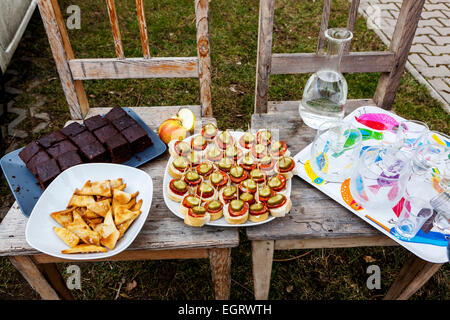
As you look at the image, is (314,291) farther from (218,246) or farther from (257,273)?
(218,246)

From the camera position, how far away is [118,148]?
157 cm

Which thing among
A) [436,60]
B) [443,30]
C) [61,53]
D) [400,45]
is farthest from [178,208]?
[443,30]

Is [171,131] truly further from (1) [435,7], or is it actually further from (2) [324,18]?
A: (1) [435,7]

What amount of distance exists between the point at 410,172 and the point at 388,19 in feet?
13.0

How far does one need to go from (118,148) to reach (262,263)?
2.64 feet

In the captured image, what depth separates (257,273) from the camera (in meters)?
1.63

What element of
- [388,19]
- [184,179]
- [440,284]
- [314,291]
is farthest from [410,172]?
[388,19]

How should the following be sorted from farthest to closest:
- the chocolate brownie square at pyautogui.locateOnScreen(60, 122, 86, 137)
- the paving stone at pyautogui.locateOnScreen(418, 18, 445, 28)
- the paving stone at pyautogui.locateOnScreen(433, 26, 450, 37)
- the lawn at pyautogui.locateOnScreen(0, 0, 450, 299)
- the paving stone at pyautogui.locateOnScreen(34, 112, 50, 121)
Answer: the paving stone at pyautogui.locateOnScreen(418, 18, 445, 28), the paving stone at pyautogui.locateOnScreen(433, 26, 450, 37), the paving stone at pyautogui.locateOnScreen(34, 112, 50, 121), the lawn at pyautogui.locateOnScreen(0, 0, 450, 299), the chocolate brownie square at pyautogui.locateOnScreen(60, 122, 86, 137)

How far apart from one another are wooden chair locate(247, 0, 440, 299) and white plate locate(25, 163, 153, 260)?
0.44m

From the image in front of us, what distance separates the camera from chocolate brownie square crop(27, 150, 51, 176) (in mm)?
1510

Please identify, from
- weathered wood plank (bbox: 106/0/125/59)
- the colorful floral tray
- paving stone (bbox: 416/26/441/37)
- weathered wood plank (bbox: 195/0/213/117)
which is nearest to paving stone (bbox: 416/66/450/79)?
paving stone (bbox: 416/26/441/37)

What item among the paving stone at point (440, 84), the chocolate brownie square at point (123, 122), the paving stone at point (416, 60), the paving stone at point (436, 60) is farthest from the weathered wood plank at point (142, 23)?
the paving stone at point (436, 60)

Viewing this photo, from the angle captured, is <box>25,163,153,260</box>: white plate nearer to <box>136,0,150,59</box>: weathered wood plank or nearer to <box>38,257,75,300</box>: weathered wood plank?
<box>38,257,75,300</box>: weathered wood plank

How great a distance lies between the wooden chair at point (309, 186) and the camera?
4.53 feet
